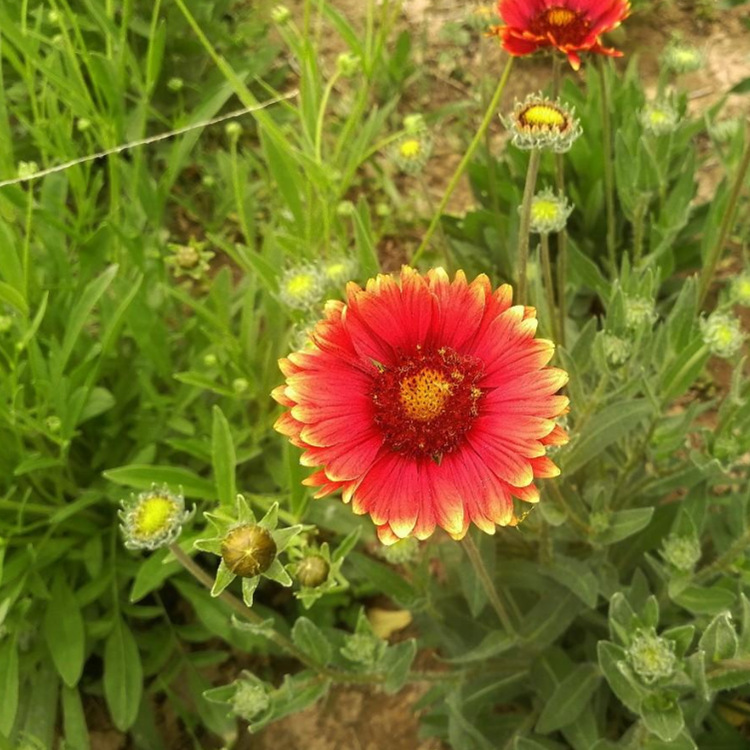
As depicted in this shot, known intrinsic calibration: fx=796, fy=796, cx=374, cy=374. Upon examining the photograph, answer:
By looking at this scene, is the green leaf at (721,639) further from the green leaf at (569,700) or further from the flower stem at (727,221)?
the flower stem at (727,221)

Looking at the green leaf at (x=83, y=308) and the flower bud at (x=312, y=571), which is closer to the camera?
the flower bud at (x=312, y=571)

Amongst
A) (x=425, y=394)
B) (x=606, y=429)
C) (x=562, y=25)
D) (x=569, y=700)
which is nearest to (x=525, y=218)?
(x=425, y=394)

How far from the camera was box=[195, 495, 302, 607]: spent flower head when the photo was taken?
773 mm

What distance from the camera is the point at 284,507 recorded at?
136 centimetres

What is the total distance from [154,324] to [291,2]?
1574mm

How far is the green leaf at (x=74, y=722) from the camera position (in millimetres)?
1266

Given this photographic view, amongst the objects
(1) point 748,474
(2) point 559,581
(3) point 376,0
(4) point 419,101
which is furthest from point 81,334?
(3) point 376,0

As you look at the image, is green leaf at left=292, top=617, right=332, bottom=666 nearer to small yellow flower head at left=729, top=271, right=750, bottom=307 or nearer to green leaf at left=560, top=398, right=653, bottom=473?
green leaf at left=560, top=398, right=653, bottom=473

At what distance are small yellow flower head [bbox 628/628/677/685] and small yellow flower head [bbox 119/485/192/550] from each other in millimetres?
544

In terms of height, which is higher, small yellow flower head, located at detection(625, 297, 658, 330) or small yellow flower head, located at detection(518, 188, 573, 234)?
small yellow flower head, located at detection(518, 188, 573, 234)

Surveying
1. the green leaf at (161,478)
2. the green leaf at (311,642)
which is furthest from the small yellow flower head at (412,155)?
the green leaf at (311,642)

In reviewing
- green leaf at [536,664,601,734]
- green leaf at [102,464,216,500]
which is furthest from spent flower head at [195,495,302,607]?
green leaf at [536,664,601,734]

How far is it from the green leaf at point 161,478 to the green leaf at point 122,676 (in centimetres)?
31

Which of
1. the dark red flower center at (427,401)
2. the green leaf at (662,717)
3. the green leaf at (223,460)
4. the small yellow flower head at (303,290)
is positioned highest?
the dark red flower center at (427,401)
